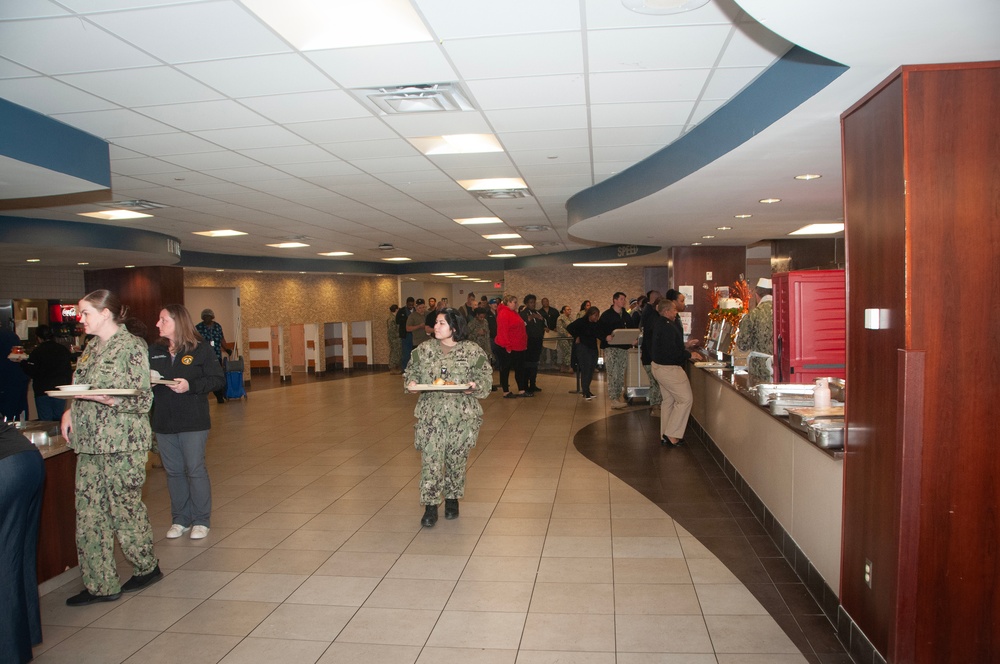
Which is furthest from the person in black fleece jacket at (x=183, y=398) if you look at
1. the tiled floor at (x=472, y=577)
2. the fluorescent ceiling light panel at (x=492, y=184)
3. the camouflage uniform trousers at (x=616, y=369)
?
the camouflage uniform trousers at (x=616, y=369)

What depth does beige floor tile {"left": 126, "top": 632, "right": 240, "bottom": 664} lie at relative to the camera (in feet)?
10.7

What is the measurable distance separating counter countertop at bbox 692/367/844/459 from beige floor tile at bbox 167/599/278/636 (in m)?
2.95

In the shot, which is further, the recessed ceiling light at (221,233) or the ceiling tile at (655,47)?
the recessed ceiling light at (221,233)

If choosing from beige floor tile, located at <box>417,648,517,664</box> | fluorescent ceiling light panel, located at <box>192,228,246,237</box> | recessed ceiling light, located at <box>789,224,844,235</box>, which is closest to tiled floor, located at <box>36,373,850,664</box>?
beige floor tile, located at <box>417,648,517,664</box>

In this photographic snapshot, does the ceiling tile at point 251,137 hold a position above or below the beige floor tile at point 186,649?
above

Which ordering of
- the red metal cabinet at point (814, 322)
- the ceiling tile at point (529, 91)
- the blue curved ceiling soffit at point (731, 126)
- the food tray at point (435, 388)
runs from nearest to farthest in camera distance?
the blue curved ceiling soffit at point (731, 126)
the ceiling tile at point (529, 91)
the food tray at point (435, 388)
the red metal cabinet at point (814, 322)

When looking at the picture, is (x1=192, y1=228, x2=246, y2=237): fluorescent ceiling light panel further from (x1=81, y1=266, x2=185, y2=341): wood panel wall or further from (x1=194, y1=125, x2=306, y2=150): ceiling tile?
(x1=194, y1=125, x2=306, y2=150): ceiling tile

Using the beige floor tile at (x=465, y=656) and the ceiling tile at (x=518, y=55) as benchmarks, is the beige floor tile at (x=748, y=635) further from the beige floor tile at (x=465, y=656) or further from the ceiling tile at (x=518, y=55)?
the ceiling tile at (x=518, y=55)

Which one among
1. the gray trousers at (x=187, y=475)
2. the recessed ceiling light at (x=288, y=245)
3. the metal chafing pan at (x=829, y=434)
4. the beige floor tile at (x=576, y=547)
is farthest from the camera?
the recessed ceiling light at (x=288, y=245)

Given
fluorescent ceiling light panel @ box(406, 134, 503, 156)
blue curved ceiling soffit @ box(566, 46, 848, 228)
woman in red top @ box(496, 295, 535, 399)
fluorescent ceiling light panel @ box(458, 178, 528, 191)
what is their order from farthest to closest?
1. woman in red top @ box(496, 295, 535, 399)
2. fluorescent ceiling light panel @ box(458, 178, 528, 191)
3. fluorescent ceiling light panel @ box(406, 134, 503, 156)
4. blue curved ceiling soffit @ box(566, 46, 848, 228)

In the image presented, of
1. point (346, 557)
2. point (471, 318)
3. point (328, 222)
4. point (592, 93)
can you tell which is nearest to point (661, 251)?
point (471, 318)

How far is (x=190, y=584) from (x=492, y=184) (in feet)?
16.3

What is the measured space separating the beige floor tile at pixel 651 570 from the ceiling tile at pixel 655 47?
2872mm

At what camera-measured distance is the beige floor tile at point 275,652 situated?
10.6 feet
